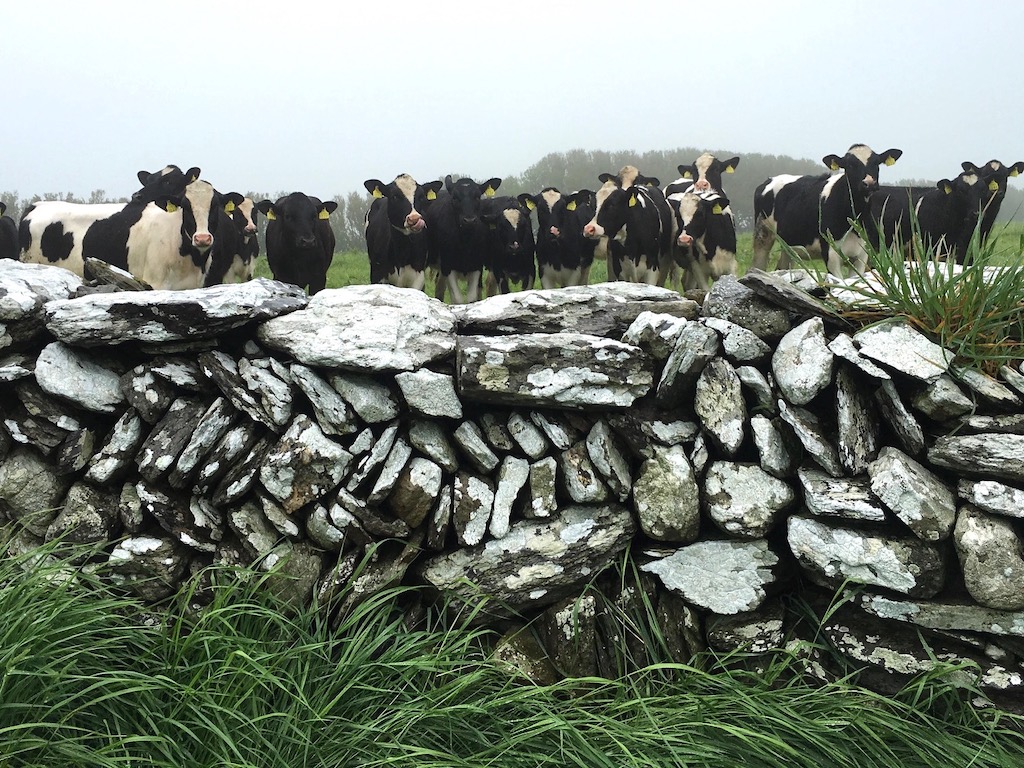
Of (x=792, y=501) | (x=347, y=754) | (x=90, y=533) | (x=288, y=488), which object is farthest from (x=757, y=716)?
(x=90, y=533)

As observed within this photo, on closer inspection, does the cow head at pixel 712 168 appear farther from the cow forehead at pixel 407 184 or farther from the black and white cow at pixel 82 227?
the black and white cow at pixel 82 227

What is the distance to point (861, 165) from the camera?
11539mm

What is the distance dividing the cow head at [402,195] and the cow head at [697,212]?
3.75 m

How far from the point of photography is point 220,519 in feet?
14.4

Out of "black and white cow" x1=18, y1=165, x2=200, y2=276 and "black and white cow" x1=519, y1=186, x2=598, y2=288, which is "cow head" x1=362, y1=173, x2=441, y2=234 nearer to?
"black and white cow" x1=519, y1=186, x2=598, y2=288

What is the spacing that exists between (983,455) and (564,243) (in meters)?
8.39

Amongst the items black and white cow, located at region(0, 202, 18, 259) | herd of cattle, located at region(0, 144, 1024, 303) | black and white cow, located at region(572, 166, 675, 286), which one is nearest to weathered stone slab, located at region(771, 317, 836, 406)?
herd of cattle, located at region(0, 144, 1024, 303)

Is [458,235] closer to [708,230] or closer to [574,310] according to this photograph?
[708,230]

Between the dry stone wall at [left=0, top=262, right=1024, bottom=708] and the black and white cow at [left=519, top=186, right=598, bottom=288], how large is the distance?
718 cm

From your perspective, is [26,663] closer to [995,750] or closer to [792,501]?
[792,501]

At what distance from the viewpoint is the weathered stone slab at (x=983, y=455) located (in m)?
3.61

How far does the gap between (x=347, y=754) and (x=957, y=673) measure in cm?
290

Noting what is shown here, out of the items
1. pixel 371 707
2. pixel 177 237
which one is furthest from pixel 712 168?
pixel 371 707

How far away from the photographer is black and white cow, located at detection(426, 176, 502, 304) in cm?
1033
